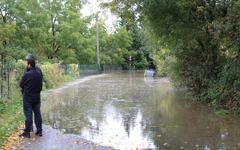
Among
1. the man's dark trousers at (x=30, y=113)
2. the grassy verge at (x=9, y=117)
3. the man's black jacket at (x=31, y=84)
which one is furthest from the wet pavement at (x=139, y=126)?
the man's black jacket at (x=31, y=84)

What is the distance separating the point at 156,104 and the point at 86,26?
37.2 meters

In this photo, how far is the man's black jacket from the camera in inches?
405

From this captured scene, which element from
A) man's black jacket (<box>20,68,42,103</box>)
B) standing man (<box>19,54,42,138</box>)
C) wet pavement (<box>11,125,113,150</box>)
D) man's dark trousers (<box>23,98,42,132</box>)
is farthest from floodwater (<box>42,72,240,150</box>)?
man's black jacket (<box>20,68,42,103</box>)

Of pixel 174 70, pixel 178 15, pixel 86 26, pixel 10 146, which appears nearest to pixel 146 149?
pixel 10 146

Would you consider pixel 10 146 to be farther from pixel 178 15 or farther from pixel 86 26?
pixel 86 26

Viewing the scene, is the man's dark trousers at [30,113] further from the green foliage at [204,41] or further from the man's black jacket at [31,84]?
the green foliage at [204,41]

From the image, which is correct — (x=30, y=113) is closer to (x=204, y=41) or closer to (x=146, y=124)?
(x=146, y=124)

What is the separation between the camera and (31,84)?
10.3 metres

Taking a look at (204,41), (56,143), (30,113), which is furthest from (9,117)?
(204,41)

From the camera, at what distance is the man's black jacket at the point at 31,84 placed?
10281 millimetres

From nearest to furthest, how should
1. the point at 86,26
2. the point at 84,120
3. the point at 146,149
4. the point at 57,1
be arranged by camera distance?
the point at 146,149 → the point at 84,120 → the point at 57,1 → the point at 86,26

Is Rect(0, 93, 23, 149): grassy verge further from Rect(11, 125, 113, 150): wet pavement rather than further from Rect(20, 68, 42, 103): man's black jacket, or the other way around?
Rect(20, 68, 42, 103): man's black jacket

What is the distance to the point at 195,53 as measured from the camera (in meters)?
18.8

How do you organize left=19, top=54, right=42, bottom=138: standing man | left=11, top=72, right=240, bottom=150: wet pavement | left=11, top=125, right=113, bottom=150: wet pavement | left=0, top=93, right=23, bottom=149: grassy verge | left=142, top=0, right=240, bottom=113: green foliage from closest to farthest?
1. left=11, top=125, right=113, bottom=150: wet pavement
2. left=11, top=72, right=240, bottom=150: wet pavement
3. left=19, top=54, right=42, bottom=138: standing man
4. left=0, top=93, right=23, bottom=149: grassy verge
5. left=142, top=0, right=240, bottom=113: green foliage
